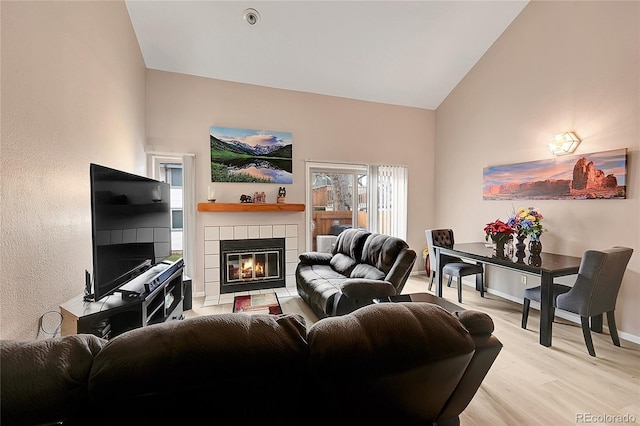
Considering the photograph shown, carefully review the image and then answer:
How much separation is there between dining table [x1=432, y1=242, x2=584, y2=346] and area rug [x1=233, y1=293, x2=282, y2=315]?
7.77 feet

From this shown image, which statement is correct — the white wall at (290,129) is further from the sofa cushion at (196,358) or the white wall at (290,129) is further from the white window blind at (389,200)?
the sofa cushion at (196,358)

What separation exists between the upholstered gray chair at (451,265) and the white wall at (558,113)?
0.39m

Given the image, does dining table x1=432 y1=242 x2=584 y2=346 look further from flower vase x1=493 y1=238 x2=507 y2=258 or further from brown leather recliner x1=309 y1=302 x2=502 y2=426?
brown leather recliner x1=309 y1=302 x2=502 y2=426

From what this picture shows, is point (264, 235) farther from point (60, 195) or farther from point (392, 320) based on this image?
point (392, 320)

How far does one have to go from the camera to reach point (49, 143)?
1570mm

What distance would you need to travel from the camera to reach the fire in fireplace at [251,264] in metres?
3.94

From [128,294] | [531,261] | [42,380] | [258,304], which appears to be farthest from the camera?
[258,304]

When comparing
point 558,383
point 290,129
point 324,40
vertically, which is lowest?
point 558,383

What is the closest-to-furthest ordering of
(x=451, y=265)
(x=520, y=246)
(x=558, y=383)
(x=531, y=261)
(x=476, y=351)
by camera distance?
1. (x=476, y=351)
2. (x=558, y=383)
3. (x=531, y=261)
4. (x=520, y=246)
5. (x=451, y=265)

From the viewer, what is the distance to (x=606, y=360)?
2246 mm

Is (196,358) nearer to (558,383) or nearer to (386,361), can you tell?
(386,361)

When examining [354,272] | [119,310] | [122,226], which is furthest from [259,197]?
[119,310]

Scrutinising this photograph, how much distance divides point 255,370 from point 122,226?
5.81ft

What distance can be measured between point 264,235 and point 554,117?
4019 millimetres
